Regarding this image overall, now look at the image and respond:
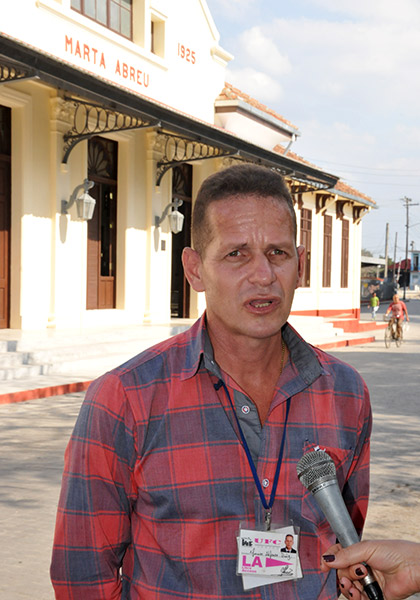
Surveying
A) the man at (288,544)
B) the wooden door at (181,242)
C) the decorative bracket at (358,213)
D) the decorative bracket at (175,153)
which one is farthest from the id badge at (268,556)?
the decorative bracket at (358,213)

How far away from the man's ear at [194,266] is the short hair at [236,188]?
0.17 feet

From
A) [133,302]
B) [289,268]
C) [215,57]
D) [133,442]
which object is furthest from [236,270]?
[215,57]

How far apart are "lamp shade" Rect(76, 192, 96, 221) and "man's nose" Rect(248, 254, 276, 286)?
13.6 metres

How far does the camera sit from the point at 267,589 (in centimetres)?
182

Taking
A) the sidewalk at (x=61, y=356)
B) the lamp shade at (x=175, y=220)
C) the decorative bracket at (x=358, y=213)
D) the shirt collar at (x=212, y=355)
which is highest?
the decorative bracket at (x=358, y=213)

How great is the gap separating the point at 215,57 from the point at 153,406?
2115 cm

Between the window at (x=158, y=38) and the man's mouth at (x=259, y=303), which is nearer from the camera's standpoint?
the man's mouth at (x=259, y=303)

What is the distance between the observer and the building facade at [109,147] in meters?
14.5

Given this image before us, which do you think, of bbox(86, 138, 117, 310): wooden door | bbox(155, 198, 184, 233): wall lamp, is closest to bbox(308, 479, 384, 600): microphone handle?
bbox(86, 138, 117, 310): wooden door

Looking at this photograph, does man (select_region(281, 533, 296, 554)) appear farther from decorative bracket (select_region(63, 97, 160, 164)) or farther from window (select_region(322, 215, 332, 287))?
window (select_region(322, 215, 332, 287))

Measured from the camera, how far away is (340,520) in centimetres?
146

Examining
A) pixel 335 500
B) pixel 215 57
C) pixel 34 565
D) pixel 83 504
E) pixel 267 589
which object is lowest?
pixel 34 565

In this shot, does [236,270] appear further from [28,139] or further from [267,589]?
[28,139]

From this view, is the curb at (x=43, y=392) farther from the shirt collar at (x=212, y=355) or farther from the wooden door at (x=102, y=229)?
the shirt collar at (x=212, y=355)
